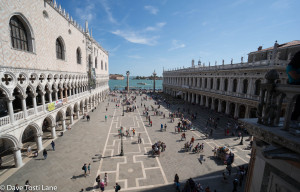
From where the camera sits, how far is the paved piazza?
973 centimetres

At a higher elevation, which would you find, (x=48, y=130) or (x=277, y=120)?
(x=277, y=120)

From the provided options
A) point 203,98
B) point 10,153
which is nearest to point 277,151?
point 10,153

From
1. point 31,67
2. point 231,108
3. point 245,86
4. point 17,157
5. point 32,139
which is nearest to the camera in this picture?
point 17,157

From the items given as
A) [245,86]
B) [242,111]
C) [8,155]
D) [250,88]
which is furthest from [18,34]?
[242,111]

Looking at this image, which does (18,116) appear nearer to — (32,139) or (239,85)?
(32,139)

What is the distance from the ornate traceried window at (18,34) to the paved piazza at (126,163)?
9.81 metres

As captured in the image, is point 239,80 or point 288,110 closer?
point 288,110

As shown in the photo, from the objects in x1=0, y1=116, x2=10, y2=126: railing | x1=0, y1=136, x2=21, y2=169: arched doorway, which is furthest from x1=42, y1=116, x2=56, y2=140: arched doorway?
x1=0, y1=116, x2=10, y2=126: railing

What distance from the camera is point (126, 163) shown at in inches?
468

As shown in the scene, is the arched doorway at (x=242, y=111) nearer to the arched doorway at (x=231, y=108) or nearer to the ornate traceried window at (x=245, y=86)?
the arched doorway at (x=231, y=108)

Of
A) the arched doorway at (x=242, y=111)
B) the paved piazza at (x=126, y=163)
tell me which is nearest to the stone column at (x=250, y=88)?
the arched doorway at (x=242, y=111)

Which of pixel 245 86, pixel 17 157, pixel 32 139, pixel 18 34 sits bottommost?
pixel 32 139

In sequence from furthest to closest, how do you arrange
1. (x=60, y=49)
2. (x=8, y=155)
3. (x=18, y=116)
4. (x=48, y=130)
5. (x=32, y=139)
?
1. (x=48, y=130)
2. (x=60, y=49)
3. (x=32, y=139)
4. (x=8, y=155)
5. (x=18, y=116)

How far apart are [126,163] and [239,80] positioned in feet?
71.8
